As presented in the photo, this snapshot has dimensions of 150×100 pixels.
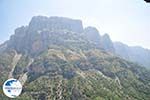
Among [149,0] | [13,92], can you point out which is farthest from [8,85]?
[149,0]

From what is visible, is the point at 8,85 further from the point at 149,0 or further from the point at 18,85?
the point at 149,0

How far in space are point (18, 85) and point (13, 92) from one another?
83 centimetres

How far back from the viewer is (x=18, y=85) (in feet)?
85.5

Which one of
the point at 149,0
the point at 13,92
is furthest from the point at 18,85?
the point at 149,0

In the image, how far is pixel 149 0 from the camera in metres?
14.3

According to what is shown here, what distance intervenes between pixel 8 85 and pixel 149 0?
15.9 meters

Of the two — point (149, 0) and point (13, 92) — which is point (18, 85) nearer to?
point (13, 92)

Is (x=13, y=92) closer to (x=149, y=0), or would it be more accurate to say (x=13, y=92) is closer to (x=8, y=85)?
(x=8, y=85)

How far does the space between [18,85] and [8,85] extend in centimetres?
91

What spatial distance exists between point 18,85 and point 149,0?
1578cm

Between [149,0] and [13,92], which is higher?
[149,0]

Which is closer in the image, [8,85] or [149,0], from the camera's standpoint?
[149,0]

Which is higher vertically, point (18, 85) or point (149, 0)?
point (149, 0)
